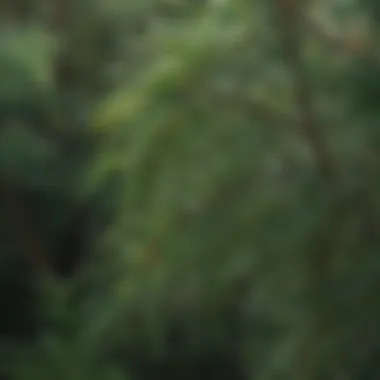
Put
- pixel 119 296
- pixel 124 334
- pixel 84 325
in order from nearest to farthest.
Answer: pixel 119 296 → pixel 124 334 → pixel 84 325

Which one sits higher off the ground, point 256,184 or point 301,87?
point 301,87

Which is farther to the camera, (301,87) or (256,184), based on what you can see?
(256,184)

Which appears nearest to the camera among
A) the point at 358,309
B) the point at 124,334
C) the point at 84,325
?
the point at 358,309

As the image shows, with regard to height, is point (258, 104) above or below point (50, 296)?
above

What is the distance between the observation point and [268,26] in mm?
1033

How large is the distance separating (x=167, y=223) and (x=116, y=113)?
146 millimetres

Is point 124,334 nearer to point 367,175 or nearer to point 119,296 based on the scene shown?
point 119,296

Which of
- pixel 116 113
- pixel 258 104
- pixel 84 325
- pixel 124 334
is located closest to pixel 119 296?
pixel 124 334

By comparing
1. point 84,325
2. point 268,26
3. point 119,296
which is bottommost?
point 84,325

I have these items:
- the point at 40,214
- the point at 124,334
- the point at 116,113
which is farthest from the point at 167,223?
the point at 40,214

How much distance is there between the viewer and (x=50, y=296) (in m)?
1.77

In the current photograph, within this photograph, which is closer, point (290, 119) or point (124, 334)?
point (290, 119)

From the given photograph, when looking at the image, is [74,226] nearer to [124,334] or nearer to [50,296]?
[50,296]

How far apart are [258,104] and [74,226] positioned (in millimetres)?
895
